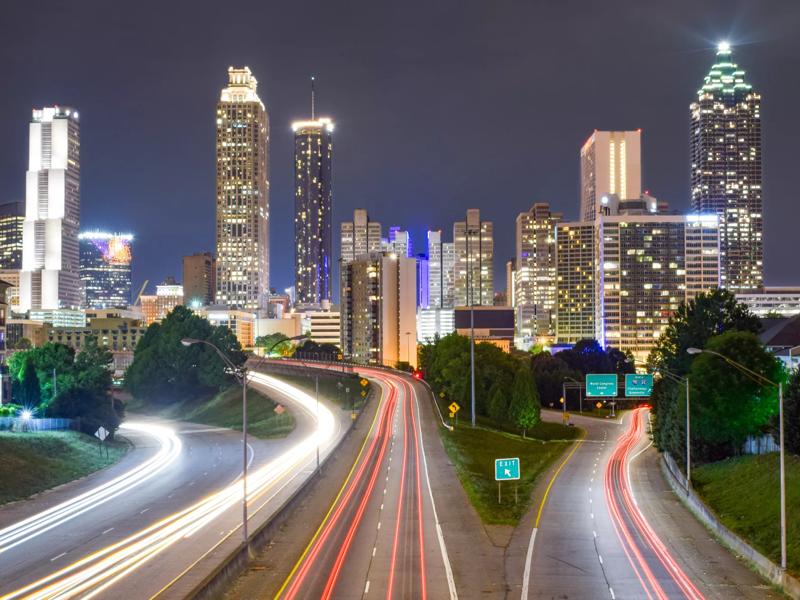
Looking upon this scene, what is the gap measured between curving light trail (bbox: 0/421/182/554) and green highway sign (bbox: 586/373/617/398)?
41.1 metres

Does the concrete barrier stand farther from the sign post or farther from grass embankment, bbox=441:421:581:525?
the sign post

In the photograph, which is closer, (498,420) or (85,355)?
(85,355)

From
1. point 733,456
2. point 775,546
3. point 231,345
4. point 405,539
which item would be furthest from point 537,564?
point 231,345

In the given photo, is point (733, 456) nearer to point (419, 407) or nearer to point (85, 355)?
point (419, 407)

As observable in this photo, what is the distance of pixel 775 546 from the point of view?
40.2 meters

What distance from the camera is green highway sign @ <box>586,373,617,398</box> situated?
94375 mm

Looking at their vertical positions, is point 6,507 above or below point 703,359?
below

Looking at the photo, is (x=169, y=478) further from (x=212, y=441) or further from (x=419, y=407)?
(x=419, y=407)

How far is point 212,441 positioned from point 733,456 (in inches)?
2044

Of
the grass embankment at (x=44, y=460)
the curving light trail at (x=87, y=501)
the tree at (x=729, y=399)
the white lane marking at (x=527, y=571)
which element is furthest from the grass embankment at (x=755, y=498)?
the grass embankment at (x=44, y=460)

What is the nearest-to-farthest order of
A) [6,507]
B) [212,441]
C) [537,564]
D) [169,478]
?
[537,564], [6,507], [169,478], [212,441]

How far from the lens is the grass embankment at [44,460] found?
61.8 meters

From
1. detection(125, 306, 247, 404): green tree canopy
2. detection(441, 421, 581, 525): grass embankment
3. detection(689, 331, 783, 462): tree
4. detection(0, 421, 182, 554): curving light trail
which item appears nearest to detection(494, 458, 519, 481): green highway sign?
detection(441, 421, 581, 525): grass embankment

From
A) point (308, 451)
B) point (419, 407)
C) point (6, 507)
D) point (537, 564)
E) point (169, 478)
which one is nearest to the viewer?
point (537, 564)
